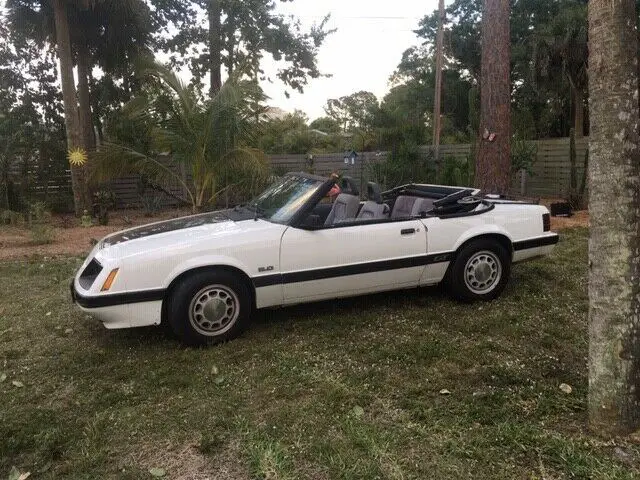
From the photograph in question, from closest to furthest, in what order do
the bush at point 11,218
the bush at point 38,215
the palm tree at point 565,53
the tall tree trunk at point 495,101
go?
the tall tree trunk at point 495,101 < the bush at point 38,215 < the bush at point 11,218 < the palm tree at point 565,53

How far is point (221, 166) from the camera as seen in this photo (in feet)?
30.1

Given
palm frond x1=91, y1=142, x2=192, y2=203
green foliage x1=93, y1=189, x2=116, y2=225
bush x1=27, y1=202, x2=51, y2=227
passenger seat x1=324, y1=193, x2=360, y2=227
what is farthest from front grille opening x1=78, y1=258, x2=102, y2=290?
green foliage x1=93, y1=189, x2=116, y2=225

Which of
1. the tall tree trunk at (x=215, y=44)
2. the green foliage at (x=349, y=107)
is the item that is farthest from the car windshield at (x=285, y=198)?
the green foliage at (x=349, y=107)

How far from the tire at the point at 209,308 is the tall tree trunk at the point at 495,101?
732 cm

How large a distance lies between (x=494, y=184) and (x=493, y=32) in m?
2.76

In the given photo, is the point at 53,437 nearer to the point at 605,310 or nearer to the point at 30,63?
the point at 605,310

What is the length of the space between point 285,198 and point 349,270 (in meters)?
0.95

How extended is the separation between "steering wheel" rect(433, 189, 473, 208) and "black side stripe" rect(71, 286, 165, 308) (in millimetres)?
2706

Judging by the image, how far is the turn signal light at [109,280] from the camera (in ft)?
13.1

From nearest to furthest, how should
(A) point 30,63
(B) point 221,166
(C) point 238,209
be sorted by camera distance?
(C) point 238,209
(B) point 221,166
(A) point 30,63

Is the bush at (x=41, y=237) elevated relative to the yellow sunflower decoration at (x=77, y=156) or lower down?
lower down

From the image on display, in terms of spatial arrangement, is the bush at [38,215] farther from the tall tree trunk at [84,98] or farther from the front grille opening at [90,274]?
the front grille opening at [90,274]

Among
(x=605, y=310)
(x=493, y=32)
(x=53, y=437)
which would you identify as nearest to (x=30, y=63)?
(x=493, y=32)

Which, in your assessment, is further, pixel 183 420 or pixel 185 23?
pixel 185 23
